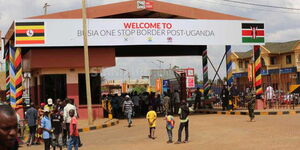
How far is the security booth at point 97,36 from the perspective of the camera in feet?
73.4

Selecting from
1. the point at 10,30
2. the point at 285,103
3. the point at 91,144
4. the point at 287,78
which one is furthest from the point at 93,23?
the point at 287,78

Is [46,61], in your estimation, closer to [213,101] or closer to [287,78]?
[213,101]

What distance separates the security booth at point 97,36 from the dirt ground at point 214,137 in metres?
5.30

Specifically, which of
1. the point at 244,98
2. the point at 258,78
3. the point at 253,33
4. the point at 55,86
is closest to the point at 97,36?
the point at 55,86

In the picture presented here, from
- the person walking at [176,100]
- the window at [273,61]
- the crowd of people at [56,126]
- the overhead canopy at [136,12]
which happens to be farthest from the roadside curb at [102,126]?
the window at [273,61]

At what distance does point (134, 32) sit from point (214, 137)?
9785 mm

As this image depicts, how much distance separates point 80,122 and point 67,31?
4661 mm

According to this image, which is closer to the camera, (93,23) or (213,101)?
(93,23)

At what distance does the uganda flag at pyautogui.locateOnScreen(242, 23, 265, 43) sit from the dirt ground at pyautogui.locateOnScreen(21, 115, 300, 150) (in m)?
7.24

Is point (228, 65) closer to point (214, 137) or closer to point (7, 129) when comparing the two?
point (214, 137)

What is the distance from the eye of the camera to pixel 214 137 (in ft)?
48.7

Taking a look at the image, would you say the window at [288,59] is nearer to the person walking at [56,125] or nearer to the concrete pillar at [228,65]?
the concrete pillar at [228,65]

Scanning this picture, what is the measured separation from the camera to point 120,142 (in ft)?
49.4

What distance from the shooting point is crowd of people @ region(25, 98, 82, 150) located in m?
11.8
